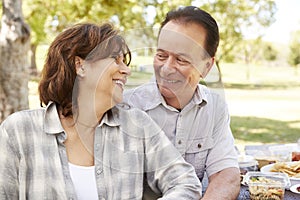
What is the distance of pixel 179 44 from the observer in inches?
56.4

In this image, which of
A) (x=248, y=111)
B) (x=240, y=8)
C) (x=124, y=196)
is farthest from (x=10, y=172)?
(x=248, y=111)

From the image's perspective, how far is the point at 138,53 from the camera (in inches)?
56.8

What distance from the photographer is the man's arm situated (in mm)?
1385

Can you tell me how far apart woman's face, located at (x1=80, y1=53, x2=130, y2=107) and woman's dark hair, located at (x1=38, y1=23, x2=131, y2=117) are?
2cm

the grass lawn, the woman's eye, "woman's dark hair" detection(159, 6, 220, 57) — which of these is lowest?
the grass lawn

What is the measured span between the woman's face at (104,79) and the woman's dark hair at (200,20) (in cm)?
29

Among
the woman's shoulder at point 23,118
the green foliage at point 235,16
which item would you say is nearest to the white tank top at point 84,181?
the woman's shoulder at point 23,118

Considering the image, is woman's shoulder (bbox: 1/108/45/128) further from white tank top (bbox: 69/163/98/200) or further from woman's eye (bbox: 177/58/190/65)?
woman's eye (bbox: 177/58/190/65)

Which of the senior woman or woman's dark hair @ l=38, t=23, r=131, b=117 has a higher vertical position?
woman's dark hair @ l=38, t=23, r=131, b=117

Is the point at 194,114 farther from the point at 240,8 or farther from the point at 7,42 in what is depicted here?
the point at 240,8

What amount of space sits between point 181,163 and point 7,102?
9.14 feet

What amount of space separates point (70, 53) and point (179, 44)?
356 mm

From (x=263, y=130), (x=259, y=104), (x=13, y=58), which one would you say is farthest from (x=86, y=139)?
(x=259, y=104)

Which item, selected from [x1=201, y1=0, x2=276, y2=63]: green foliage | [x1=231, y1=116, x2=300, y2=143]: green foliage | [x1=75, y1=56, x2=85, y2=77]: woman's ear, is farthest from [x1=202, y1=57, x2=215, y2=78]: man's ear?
[x1=231, y1=116, x2=300, y2=143]: green foliage
